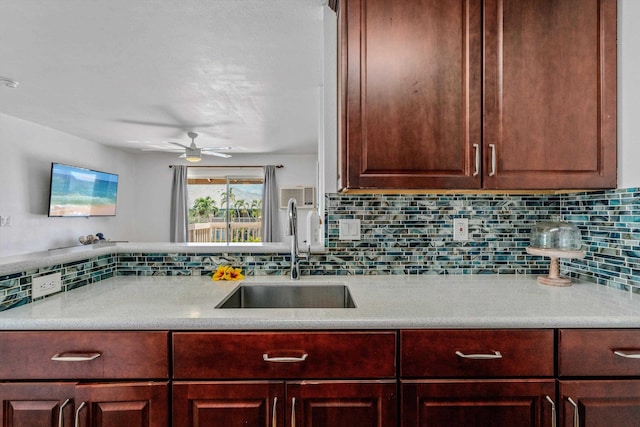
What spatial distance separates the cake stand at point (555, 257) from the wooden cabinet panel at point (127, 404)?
61.0 inches

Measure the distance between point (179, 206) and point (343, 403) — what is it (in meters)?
6.63

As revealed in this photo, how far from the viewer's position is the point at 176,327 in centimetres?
106

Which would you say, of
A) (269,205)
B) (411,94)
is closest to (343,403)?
(411,94)

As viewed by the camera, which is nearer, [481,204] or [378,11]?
[378,11]

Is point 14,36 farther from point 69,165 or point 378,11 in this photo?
point 69,165

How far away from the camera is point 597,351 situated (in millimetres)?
1051

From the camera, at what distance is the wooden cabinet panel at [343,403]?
1048 mm

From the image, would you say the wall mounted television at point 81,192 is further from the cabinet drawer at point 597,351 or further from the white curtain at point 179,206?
the cabinet drawer at point 597,351

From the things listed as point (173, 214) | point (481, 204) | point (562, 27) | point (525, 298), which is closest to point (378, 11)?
point (562, 27)

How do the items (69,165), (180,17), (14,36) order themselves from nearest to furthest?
(180,17), (14,36), (69,165)

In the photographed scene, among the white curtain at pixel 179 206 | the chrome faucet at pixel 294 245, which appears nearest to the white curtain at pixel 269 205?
the white curtain at pixel 179 206

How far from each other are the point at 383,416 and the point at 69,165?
572 cm

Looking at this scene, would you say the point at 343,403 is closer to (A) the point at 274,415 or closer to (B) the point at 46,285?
(A) the point at 274,415

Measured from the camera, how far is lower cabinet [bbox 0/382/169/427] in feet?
3.40
